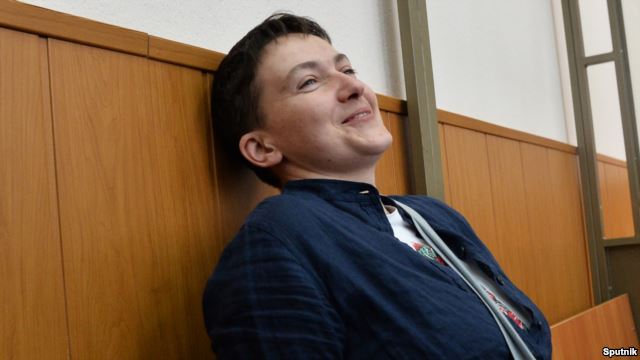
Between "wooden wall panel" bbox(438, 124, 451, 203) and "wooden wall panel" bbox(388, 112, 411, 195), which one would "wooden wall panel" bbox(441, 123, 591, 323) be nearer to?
"wooden wall panel" bbox(438, 124, 451, 203)

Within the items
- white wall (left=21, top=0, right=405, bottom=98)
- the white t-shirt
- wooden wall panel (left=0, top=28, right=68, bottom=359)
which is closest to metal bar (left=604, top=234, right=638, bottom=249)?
white wall (left=21, top=0, right=405, bottom=98)

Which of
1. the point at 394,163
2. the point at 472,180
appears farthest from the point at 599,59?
the point at 394,163

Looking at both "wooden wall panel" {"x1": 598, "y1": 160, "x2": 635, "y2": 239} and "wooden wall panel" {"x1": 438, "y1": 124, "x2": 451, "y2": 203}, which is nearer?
"wooden wall panel" {"x1": 438, "y1": 124, "x2": 451, "y2": 203}

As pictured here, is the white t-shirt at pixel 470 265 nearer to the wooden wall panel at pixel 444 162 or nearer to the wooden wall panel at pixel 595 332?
the wooden wall panel at pixel 444 162

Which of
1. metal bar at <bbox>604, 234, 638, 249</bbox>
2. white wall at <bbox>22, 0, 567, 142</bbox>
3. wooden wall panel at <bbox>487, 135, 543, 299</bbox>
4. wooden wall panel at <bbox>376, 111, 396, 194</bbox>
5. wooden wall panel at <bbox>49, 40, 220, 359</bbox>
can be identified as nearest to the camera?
wooden wall panel at <bbox>49, 40, 220, 359</bbox>

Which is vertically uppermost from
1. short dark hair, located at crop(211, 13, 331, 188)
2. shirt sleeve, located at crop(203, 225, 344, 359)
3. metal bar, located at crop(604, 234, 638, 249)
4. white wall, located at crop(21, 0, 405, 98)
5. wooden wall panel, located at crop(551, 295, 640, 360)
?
white wall, located at crop(21, 0, 405, 98)

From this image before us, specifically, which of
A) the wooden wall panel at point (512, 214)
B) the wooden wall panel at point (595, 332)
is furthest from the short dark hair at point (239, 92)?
the wooden wall panel at point (595, 332)

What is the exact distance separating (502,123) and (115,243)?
2.08 meters

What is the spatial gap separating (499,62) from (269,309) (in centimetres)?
219

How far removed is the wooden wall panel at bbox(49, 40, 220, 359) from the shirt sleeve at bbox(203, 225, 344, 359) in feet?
0.58

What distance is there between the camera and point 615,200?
141 inches

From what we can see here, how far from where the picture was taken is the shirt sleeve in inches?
39.4

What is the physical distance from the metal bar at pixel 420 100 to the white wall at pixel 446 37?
4 cm

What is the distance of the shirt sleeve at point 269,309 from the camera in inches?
39.4
